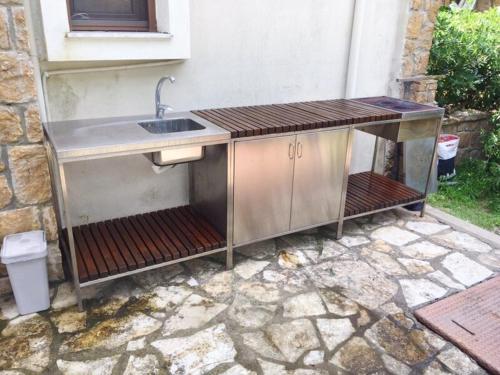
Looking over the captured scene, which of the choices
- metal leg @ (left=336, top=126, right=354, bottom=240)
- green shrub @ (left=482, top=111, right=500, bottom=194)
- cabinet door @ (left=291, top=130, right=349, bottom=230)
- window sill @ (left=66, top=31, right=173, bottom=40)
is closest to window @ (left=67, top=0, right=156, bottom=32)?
window sill @ (left=66, top=31, right=173, bottom=40)

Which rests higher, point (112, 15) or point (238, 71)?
point (112, 15)

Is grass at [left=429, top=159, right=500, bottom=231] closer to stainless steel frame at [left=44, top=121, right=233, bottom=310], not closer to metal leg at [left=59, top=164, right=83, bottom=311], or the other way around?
stainless steel frame at [left=44, top=121, right=233, bottom=310]

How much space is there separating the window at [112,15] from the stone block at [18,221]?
1282mm

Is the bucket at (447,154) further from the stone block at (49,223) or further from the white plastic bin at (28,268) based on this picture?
the white plastic bin at (28,268)

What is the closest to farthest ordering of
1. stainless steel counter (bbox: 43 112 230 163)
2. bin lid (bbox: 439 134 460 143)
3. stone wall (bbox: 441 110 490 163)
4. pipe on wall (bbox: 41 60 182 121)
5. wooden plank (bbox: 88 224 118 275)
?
1. stainless steel counter (bbox: 43 112 230 163)
2. wooden plank (bbox: 88 224 118 275)
3. pipe on wall (bbox: 41 60 182 121)
4. bin lid (bbox: 439 134 460 143)
5. stone wall (bbox: 441 110 490 163)

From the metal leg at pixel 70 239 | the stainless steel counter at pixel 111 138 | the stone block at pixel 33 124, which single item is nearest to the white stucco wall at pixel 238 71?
the stainless steel counter at pixel 111 138

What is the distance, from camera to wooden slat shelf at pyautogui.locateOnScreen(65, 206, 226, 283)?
2779 millimetres

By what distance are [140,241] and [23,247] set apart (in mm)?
770

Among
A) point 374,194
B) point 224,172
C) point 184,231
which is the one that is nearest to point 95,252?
point 184,231

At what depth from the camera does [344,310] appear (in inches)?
110

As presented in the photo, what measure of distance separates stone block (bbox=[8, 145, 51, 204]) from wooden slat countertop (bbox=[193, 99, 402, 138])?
117cm

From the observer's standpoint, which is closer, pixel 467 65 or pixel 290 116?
pixel 290 116

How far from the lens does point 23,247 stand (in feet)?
8.35

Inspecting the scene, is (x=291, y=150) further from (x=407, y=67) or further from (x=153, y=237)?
(x=407, y=67)
